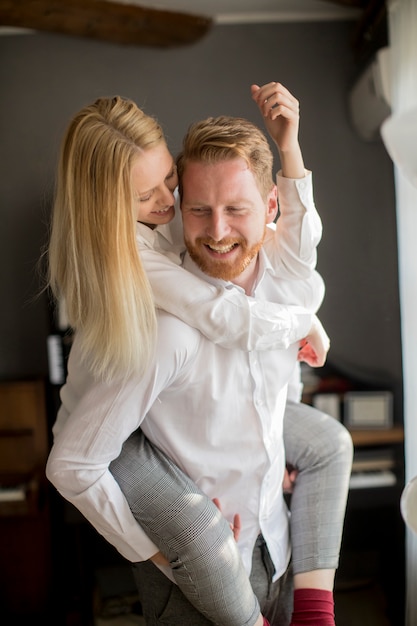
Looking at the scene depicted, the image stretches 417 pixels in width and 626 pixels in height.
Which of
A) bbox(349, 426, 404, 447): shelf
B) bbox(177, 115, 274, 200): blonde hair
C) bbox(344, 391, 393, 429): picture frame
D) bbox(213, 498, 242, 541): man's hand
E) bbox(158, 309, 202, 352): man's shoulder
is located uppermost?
bbox(177, 115, 274, 200): blonde hair

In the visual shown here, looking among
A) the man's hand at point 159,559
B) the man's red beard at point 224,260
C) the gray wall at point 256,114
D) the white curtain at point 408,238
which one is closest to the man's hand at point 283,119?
the man's red beard at point 224,260

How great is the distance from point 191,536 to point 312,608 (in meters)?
0.34

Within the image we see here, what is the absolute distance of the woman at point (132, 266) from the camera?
4.07ft

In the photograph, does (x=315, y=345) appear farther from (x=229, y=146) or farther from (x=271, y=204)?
(x=229, y=146)

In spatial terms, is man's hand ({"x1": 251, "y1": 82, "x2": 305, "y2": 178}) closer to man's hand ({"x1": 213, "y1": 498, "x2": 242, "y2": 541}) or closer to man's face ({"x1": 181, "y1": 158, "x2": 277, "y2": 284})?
man's face ({"x1": 181, "y1": 158, "x2": 277, "y2": 284})

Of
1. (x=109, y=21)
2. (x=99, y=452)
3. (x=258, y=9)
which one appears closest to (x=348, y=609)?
(x=99, y=452)

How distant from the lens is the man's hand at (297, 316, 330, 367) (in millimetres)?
1446

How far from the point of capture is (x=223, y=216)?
1.31 meters

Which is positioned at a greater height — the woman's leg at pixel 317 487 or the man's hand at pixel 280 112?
the man's hand at pixel 280 112

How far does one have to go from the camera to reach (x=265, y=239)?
147cm

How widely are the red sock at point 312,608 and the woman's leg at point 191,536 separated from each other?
0.36ft

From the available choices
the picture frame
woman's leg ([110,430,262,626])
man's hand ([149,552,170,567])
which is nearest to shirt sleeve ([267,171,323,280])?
woman's leg ([110,430,262,626])

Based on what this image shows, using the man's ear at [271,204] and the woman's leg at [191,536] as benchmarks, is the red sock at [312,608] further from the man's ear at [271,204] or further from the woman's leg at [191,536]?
the man's ear at [271,204]

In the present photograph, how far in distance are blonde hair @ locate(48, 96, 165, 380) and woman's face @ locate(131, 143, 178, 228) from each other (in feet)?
0.06
